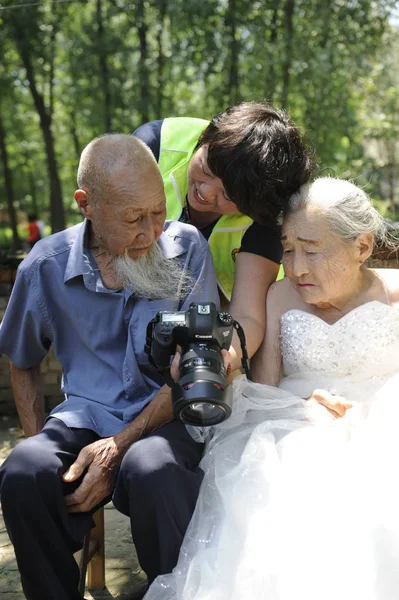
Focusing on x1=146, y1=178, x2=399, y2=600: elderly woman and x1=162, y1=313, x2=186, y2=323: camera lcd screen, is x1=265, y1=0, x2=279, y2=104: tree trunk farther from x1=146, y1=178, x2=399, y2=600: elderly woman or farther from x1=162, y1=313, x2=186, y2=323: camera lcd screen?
x1=162, y1=313, x2=186, y2=323: camera lcd screen

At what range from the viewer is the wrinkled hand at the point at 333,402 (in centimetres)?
260

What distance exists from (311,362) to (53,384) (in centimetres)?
293

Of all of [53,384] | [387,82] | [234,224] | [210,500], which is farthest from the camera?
[387,82]

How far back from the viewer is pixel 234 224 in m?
3.15

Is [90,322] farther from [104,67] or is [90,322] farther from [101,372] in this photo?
[104,67]

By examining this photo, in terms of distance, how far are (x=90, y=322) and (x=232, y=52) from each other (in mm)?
8201

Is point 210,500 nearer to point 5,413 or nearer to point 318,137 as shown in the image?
point 5,413

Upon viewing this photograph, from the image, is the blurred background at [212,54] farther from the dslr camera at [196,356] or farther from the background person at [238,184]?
the dslr camera at [196,356]

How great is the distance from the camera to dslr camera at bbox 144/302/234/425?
2.17 metres

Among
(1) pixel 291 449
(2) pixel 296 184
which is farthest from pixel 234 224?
(1) pixel 291 449

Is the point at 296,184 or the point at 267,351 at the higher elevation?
the point at 296,184

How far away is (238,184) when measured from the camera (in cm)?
279

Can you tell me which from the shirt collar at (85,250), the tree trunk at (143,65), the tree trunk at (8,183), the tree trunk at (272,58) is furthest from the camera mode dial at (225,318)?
the tree trunk at (8,183)

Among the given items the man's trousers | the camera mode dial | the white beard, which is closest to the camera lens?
the man's trousers
